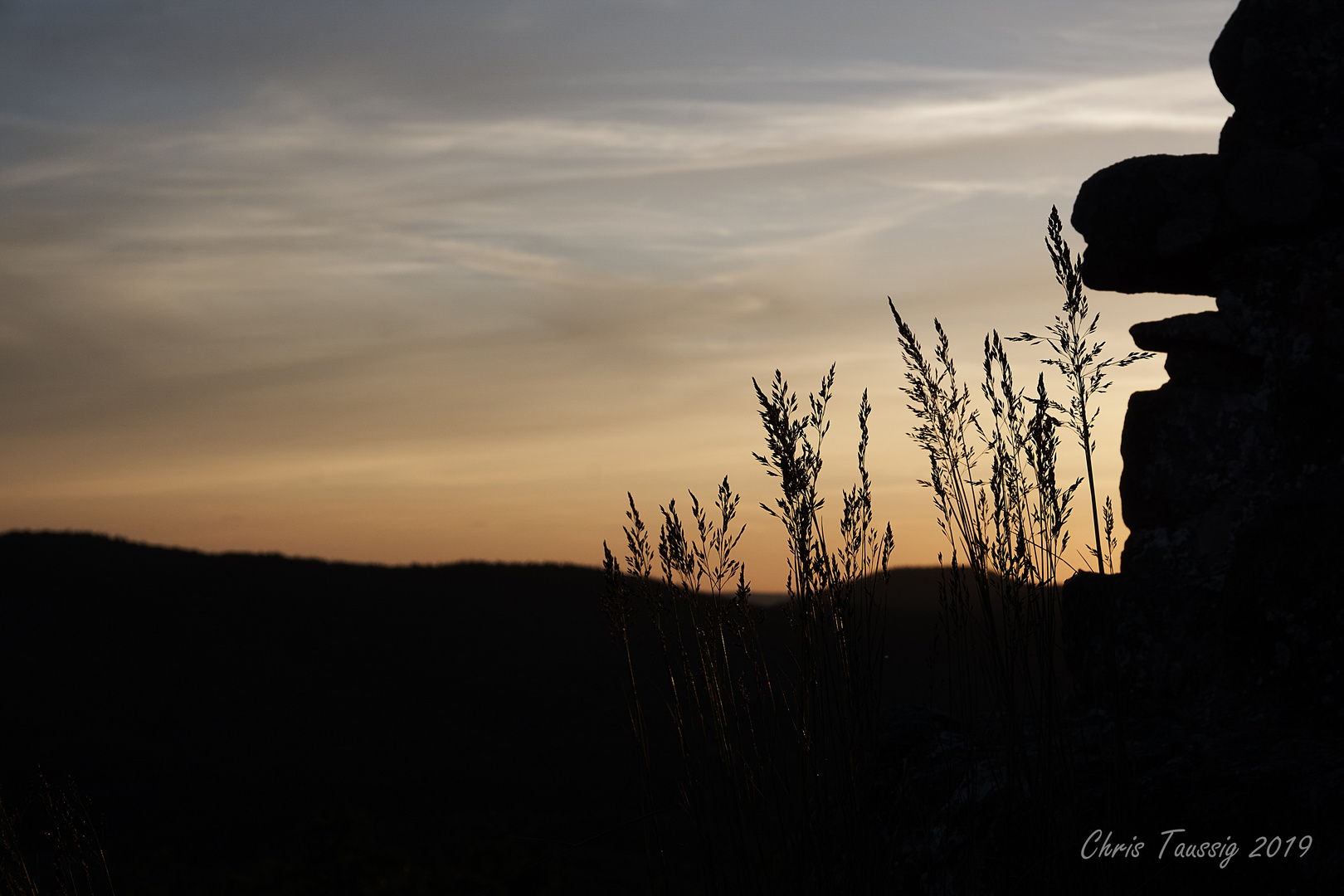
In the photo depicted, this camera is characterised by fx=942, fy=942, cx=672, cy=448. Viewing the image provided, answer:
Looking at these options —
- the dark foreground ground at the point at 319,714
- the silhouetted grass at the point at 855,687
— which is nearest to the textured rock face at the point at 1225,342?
the silhouetted grass at the point at 855,687

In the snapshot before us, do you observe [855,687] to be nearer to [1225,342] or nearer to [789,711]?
[789,711]

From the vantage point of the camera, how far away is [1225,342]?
411 centimetres

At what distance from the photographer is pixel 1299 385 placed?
3.64 m

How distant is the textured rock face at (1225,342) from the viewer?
3584 mm

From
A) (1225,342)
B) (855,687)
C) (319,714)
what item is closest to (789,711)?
(855,687)

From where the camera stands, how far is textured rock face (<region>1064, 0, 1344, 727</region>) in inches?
141

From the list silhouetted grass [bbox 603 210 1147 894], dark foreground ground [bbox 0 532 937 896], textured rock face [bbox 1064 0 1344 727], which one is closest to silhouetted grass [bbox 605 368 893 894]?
silhouetted grass [bbox 603 210 1147 894]

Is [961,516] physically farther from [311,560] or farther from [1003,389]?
→ [311,560]

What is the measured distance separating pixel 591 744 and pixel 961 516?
58.4 feet

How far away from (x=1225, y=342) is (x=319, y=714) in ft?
61.8

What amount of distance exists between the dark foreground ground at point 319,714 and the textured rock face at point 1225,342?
214 inches

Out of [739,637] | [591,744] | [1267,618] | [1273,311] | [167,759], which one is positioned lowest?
[591,744]

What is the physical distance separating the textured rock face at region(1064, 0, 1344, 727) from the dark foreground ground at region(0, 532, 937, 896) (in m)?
5.43

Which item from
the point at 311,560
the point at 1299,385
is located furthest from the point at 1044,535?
the point at 311,560
